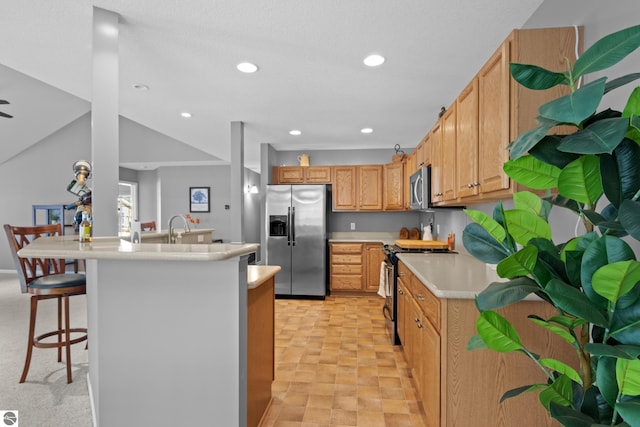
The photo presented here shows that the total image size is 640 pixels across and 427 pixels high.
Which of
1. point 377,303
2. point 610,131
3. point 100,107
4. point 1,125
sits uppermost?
point 1,125

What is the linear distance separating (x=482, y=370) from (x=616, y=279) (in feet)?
3.53

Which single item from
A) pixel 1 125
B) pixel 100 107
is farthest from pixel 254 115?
pixel 1 125

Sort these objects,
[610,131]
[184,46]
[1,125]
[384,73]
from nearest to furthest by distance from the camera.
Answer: [610,131]
[184,46]
[384,73]
[1,125]

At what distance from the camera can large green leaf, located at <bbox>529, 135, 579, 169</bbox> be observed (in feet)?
2.86

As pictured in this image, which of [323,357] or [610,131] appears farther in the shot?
[323,357]

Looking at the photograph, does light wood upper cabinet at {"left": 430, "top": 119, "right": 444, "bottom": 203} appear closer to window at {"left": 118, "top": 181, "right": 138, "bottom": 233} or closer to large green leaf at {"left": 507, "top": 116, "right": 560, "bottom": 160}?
large green leaf at {"left": 507, "top": 116, "right": 560, "bottom": 160}

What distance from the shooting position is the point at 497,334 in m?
0.97

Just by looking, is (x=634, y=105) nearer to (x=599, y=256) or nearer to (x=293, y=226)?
(x=599, y=256)

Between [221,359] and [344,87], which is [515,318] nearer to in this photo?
[221,359]

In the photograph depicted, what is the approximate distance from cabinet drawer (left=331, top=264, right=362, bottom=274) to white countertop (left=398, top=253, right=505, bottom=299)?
217cm

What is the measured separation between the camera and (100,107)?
6.63ft

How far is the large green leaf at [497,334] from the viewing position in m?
0.97

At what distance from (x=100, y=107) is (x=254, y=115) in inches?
82.9

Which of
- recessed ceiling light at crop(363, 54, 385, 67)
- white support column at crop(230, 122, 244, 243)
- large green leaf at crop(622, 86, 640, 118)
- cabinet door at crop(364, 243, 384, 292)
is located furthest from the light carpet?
cabinet door at crop(364, 243, 384, 292)
